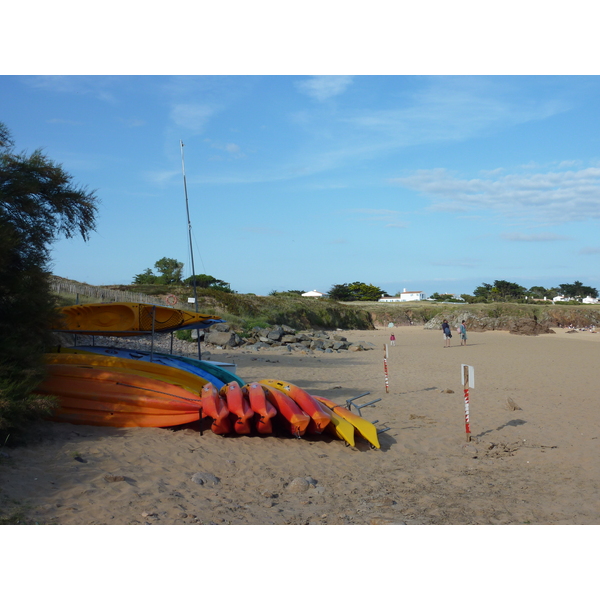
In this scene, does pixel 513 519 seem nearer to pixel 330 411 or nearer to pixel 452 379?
pixel 330 411

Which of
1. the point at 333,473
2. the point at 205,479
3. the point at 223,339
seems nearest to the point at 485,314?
the point at 223,339

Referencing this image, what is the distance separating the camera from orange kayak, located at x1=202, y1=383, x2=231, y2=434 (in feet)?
26.0

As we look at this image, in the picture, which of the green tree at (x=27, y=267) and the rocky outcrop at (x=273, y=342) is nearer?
the green tree at (x=27, y=267)

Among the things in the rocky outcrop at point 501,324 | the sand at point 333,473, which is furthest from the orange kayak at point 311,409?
the rocky outcrop at point 501,324

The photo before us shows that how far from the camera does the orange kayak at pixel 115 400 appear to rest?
7926 millimetres

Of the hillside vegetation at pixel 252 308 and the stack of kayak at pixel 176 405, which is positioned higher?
the hillside vegetation at pixel 252 308

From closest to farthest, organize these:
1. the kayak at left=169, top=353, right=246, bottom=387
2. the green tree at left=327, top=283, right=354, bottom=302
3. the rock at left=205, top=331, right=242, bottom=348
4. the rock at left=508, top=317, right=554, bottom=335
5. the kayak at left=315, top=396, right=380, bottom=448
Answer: the kayak at left=315, top=396, right=380, bottom=448, the kayak at left=169, top=353, right=246, bottom=387, the rock at left=205, top=331, right=242, bottom=348, the rock at left=508, top=317, right=554, bottom=335, the green tree at left=327, top=283, right=354, bottom=302

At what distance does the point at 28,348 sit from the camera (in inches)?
296

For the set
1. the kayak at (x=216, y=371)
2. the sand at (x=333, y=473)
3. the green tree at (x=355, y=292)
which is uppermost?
the green tree at (x=355, y=292)

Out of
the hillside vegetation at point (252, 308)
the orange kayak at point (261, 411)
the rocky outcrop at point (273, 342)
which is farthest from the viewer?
the hillside vegetation at point (252, 308)

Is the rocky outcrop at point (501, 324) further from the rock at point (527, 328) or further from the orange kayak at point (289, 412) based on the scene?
the orange kayak at point (289, 412)

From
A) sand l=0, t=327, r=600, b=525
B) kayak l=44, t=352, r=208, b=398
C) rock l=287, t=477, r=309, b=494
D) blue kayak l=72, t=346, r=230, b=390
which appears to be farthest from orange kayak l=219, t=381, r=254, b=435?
blue kayak l=72, t=346, r=230, b=390

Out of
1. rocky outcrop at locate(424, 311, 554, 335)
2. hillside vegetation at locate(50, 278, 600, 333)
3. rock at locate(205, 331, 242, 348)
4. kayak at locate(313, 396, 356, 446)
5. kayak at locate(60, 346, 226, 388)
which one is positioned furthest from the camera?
rocky outcrop at locate(424, 311, 554, 335)

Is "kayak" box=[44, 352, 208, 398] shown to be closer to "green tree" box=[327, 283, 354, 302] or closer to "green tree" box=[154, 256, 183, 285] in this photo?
"green tree" box=[154, 256, 183, 285]
